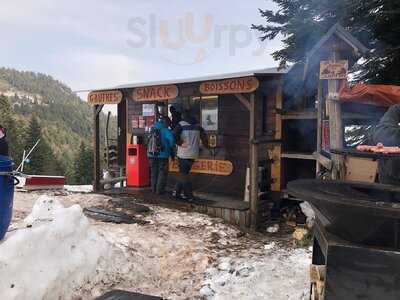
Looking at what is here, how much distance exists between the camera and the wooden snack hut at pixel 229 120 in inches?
331

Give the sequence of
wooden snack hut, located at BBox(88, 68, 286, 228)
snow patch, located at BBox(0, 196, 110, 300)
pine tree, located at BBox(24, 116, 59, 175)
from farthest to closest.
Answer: pine tree, located at BBox(24, 116, 59, 175), wooden snack hut, located at BBox(88, 68, 286, 228), snow patch, located at BBox(0, 196, 110, 300)

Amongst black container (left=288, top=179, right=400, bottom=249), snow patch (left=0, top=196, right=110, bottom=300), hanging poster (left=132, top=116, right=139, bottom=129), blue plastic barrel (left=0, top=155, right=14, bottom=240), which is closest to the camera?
black container (left=288, top=179, right=400, bottom=249)

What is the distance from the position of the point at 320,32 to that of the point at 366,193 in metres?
6.58

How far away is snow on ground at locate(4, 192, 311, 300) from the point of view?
4.48m

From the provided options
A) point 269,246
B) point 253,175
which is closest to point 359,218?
point 269,246

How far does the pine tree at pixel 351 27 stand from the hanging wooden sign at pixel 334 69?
10.2ft

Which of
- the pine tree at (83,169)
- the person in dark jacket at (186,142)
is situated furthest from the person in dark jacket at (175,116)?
the pine tree at (83,169)

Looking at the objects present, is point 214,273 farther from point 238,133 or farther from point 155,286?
point 238,133

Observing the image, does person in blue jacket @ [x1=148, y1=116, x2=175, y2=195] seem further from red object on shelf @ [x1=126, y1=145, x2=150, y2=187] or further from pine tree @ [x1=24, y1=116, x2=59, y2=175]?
pine tree @ [x1=24, y1=116, x2=59, y2=175]

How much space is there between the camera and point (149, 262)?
5.67 metres

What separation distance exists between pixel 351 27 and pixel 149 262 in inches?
255

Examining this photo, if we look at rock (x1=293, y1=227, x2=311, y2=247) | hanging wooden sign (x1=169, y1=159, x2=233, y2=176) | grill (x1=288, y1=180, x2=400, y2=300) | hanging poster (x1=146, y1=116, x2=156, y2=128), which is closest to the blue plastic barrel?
grill (x1=288, y1=180, x2=400, y2=300)

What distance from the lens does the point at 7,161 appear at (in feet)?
16.5

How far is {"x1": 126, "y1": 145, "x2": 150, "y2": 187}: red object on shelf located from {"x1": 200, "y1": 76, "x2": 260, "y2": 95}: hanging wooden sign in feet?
10.8
